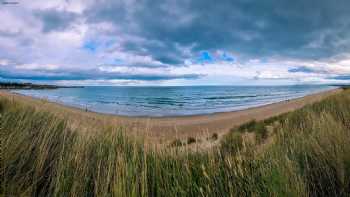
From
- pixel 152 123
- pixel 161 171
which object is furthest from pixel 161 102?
pixel 161 171

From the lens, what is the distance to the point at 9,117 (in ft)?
12.4

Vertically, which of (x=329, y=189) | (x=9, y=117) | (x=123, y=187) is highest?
(x=9, y=117)

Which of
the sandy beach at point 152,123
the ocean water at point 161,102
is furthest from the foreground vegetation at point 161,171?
the ocean water at point 161,102

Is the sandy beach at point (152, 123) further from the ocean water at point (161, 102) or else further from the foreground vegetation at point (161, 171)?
the foreground vegetation at point (161, 171)

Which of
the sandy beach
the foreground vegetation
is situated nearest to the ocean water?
the sandy beach

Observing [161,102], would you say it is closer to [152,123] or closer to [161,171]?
[152,123]

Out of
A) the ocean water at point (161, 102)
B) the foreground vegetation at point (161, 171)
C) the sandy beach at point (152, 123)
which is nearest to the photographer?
the foreground vegetation at point (161, 171)

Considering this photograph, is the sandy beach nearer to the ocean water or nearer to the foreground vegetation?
the ocean water

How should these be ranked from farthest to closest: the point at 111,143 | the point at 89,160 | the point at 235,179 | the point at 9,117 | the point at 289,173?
the point at 9,117 < the point at 111,143 < the point at 89,160 < the point at 235,179 < the point at 289,173

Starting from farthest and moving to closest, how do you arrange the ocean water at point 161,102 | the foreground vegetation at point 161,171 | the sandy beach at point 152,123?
the ocean water at point 161,102, the sandy beach at point 152,123, the foreground vegetation at point 161,171

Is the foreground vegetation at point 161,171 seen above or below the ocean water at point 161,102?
above

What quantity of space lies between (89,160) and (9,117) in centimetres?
223

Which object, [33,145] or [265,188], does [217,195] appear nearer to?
[265,188]

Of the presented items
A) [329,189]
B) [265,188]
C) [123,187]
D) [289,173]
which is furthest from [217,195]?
[329,189]
